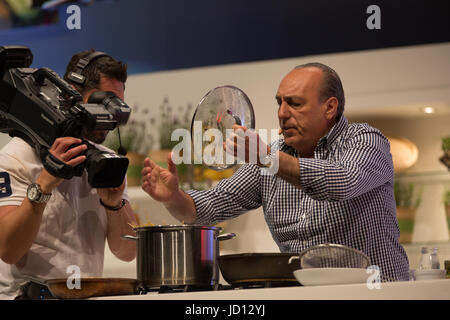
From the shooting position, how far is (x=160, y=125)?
3.11 m

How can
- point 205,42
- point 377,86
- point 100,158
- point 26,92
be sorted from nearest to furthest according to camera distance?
point 100,158 → point 26,92 → point 377,86 → point 205,42

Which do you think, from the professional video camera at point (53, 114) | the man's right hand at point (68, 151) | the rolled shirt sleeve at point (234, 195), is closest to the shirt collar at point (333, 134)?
the rolled shirt sleeve at point (234, 195)

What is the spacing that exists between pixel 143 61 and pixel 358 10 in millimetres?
1065

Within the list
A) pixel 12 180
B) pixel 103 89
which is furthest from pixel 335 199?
pixel 12 180

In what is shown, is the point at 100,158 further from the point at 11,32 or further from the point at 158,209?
the point at 11,32

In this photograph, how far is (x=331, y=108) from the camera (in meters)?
1.97

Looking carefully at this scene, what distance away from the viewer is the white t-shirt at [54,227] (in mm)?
1791

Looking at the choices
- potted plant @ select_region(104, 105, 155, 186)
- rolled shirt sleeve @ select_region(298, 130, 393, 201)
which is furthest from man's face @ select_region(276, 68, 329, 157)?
potted plant @ select_region(104, 105, 155, 186)

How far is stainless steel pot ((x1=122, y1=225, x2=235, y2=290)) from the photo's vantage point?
5.24 ft

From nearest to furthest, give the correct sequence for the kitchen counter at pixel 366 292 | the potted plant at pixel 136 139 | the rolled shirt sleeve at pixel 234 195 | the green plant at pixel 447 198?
the kitchen counter at pixel 366 292 → the rolled shirt sleeve at pixel 234 195 → the green plant at pixel 447 198 → the potted plant at pixel 136 139

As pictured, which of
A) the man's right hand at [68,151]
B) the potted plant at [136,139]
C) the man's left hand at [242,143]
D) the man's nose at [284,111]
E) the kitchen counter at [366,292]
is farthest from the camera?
the potted plant at [136,139]

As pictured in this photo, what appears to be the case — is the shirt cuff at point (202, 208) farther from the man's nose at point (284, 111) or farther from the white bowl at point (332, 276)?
the white bowl at point (332, 276)

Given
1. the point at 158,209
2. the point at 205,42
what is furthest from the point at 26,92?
the point at 205,42

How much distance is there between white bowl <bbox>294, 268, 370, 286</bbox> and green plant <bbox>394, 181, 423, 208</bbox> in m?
1.62
